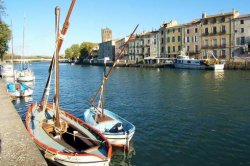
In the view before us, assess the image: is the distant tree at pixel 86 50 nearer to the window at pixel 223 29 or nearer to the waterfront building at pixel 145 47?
the waterfront building at pixel 145 47

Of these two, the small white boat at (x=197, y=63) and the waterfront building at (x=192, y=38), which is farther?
the waterfront building at (x=192, y=38)

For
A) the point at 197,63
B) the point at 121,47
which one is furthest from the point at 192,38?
the point at 121,47

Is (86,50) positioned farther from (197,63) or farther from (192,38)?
(197,63)

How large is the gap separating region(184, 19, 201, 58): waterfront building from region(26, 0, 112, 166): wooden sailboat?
8529cm

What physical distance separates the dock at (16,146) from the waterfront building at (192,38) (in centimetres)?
8897

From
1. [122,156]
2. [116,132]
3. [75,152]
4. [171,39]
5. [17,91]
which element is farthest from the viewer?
[171,39]

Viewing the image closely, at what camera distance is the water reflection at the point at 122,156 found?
16.4 metres

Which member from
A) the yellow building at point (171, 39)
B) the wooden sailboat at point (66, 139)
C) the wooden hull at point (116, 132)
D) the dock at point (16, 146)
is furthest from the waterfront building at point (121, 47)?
the dock at point (16, 146)

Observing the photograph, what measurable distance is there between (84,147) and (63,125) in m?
2.29

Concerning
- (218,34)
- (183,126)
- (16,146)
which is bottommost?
(183,126)

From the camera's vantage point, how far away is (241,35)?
86.6 meters

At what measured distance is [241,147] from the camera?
1842 cm

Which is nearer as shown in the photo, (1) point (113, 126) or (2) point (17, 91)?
(1) point (113, 126)

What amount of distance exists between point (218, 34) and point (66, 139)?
83.9 metres
